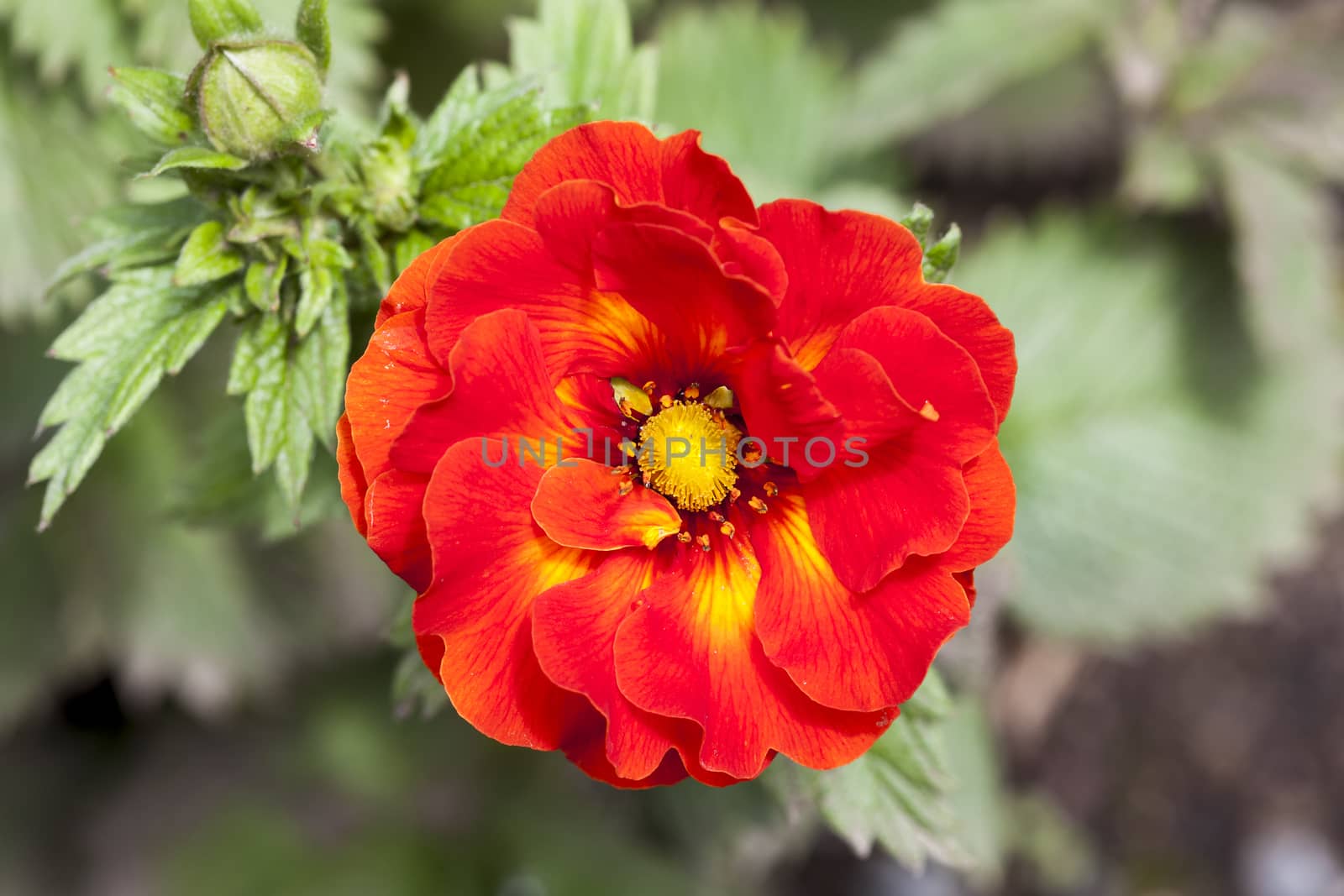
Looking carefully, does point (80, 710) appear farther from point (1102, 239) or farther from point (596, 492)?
point (1102, 239)

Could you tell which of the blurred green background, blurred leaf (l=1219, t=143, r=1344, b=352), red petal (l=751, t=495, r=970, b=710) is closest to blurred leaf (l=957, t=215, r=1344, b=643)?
the blurred green background

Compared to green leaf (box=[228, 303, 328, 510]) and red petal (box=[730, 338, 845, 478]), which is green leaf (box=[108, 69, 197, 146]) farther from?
red petal (box=[730, 338, 845, 478])

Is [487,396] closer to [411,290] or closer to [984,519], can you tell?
[411,290]

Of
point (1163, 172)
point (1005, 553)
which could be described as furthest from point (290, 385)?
point (1163, 172)

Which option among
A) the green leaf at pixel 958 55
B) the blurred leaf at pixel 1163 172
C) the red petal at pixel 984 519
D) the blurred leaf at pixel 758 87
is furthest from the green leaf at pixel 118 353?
the blurred leaf at pixel 1163 172

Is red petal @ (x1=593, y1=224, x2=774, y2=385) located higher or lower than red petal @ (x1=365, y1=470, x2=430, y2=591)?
higher
